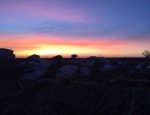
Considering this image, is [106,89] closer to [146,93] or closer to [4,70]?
[146,93]

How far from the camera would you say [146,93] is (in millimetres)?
5117

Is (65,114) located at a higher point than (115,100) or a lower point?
lower

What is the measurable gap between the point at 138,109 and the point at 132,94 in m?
0.50

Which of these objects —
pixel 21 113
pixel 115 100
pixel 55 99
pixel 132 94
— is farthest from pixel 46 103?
pixel 132 94

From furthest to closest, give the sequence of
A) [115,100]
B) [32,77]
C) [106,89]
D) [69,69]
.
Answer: [69,69] → [32,77] → [106,89] → [115,100]

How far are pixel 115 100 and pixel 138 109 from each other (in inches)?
21.8

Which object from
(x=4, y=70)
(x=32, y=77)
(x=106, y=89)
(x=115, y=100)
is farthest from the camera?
(x=4, y=70)

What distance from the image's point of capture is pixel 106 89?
5.39m

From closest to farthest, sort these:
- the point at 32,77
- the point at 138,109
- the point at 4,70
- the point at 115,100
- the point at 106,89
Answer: the point at 138,109
the point at 115,100
the point at 106,89
the point at 32,77
the point at 4,70

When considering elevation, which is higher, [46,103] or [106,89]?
[106,89]

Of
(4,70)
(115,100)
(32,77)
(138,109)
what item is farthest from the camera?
→ (4,70)

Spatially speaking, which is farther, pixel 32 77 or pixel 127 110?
pixel 32 77

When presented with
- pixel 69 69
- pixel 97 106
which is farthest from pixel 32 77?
pixel 97 106

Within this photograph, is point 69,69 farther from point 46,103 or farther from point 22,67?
point 46,103
